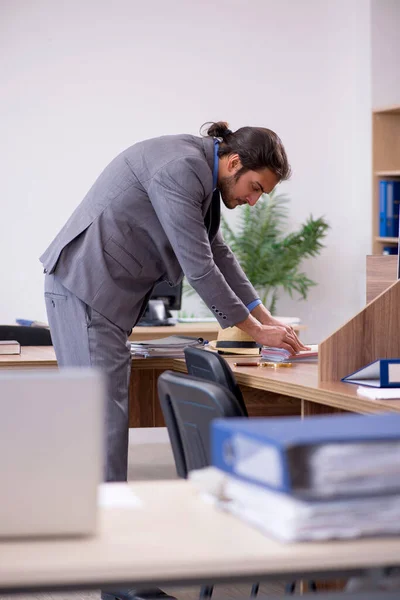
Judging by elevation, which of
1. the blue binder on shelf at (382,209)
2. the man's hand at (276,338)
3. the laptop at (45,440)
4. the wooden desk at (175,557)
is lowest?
the wooden desk at (175,557)

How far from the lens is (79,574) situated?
988 millimetres

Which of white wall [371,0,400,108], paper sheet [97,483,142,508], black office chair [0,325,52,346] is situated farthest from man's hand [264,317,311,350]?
white wall [371,0,400,108]

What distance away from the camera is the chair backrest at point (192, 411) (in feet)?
5.65

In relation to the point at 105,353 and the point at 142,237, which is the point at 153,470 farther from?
the point at 142,237

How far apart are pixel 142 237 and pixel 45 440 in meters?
1.77

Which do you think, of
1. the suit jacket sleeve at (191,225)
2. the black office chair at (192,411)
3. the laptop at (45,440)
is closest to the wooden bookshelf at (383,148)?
the suit jacket sleeve at (191,225)

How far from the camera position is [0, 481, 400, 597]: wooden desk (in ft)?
3.24

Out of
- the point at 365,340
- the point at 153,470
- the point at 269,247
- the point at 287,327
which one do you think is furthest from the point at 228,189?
the point at 269,247

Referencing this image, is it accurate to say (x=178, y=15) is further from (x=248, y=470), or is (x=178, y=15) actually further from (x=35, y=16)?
(x=248, y=470)

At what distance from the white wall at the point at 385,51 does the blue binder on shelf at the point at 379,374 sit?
4795 mm

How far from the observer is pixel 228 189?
289 cm

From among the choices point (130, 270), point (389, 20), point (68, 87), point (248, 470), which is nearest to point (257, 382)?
point (130, 270)

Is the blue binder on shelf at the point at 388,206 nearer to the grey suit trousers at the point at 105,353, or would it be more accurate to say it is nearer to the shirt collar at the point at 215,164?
the shirt collar at the point at 215,164

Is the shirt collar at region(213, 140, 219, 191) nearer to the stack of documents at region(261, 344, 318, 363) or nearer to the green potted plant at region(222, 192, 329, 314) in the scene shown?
the stack of documents at region(261, 344, 318, 363)
